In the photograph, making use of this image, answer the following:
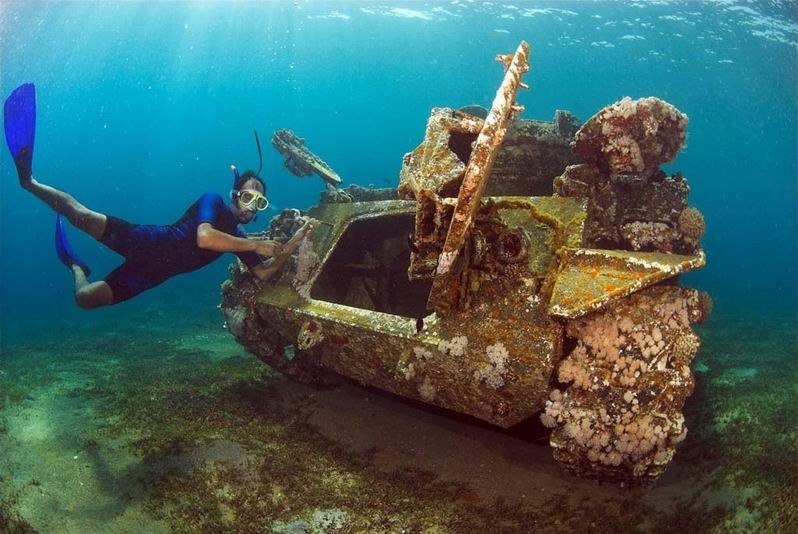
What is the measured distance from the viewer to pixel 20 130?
575cm

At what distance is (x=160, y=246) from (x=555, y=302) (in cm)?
509

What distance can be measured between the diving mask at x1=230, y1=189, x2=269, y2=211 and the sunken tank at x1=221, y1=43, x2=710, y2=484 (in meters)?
1.50

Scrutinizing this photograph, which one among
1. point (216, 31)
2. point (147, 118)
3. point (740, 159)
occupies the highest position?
point (216, 31)

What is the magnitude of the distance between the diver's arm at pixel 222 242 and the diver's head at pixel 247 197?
1.65ft

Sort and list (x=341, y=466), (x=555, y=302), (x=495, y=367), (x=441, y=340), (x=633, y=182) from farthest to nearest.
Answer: (x=341, y=466) < (x=633, y=182) < (x=441, y=340) < (x=495, y=367) < (x=555, y=302)

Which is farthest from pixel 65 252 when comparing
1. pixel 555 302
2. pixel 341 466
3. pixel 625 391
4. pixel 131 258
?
pixel 625 391

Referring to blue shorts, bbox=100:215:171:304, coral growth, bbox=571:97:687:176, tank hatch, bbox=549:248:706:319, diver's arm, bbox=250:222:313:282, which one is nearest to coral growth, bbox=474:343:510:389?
tank hatch, bbox=549:248:706:319

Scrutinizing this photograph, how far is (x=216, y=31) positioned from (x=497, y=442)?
6205 cm

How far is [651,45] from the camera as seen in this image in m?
32.0

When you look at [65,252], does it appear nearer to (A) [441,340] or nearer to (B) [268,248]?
(B) [268,248]

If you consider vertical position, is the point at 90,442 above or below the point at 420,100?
below

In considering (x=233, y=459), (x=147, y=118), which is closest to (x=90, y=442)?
(x=233, y=459)

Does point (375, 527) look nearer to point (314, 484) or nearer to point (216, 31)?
point (314, 484)

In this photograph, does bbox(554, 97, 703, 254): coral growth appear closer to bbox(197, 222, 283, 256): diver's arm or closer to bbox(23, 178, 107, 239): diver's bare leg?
bbox(197, 222, 283, 256): diver's arm
